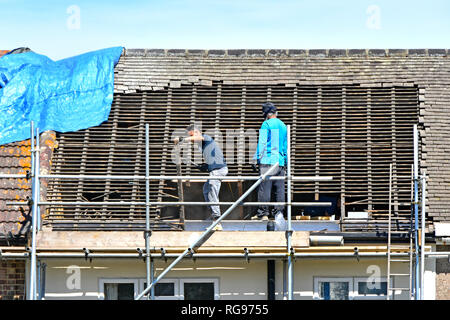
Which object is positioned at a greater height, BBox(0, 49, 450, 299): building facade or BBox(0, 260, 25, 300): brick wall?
BBox(0, 49, 450, 299): building facade

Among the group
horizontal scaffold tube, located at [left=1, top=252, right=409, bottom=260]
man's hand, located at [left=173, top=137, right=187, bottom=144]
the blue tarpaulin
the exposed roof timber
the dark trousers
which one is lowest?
horizontal scaffold tube, located at [left=1, top=252, right=409, bottom=260]

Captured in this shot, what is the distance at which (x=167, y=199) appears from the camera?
1917cm

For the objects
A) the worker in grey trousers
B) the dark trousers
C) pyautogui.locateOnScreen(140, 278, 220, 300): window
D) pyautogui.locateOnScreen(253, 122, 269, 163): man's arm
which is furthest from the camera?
pyautogui.locateOnScreen(140, 278, 220, 300): window

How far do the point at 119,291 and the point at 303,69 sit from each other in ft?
19.7

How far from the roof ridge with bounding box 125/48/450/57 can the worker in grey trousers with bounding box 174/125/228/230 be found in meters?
3.57

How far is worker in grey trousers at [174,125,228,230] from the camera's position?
1786 centimetres

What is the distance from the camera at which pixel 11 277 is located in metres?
18.1

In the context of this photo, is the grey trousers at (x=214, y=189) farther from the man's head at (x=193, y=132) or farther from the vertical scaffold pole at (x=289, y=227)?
the vertical scaffold pole at (x=289, y=227)

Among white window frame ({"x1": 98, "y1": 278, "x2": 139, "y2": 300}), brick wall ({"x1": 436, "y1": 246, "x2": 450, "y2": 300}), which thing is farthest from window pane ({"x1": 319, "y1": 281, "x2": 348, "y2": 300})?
white window frame ({"x1": 98, "y1": 278, "x2": 139, "y2": 300})

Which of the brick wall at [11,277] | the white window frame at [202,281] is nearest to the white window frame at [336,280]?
the white window frame at [202,281]

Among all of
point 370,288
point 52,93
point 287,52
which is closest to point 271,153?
point 370,288

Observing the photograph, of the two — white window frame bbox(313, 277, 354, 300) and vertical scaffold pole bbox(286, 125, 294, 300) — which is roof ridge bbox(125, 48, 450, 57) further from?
white window frame bbox(313, 277, 354, 300)

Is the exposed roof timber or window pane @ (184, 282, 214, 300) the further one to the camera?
the exposed roof timber
